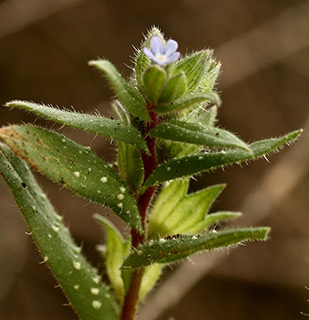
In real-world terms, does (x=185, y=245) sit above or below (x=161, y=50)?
below

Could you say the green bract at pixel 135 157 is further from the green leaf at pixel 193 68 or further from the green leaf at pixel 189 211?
the green leaf at pixel 189 211

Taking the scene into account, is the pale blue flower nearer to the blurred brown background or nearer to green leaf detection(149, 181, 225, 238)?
green leaf detection(149, 181, 225, 238)

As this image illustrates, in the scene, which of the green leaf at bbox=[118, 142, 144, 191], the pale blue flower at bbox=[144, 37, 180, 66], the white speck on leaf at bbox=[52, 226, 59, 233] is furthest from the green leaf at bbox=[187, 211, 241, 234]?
the pale blue flower at bbox=[144, 37, 180, 66]

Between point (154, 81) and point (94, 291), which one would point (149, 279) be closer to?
point (94, 291)

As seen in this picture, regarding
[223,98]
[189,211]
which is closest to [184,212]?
[189,211]

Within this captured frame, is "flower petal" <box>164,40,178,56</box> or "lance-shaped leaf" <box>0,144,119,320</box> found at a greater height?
"flower petal" <box>164,40,178,56</box>

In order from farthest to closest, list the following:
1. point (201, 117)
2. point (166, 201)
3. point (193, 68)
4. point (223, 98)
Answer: point (223, 98)
point (166, 201)
point (201, 117)
point (193, 68)

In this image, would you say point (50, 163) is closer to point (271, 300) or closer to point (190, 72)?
point (190, 72)
